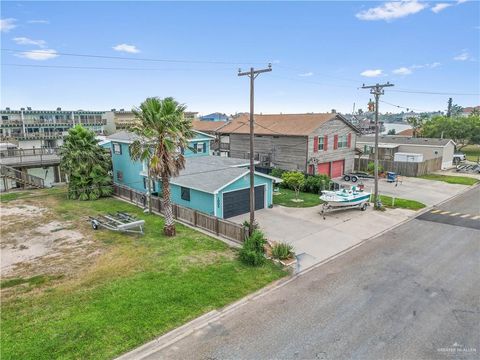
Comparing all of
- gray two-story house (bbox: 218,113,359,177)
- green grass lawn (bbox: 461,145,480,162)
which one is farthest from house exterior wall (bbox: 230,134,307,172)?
green grass lawn (bbox: 461,145,480,162)

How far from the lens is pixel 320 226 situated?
742 inches

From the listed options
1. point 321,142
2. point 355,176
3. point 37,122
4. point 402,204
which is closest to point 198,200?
point 402,204

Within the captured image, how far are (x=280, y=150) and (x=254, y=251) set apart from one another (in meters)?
21.1

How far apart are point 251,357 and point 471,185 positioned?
108 ft

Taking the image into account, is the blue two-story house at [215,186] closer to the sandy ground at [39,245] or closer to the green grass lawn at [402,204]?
the sandy ground at [39,245]

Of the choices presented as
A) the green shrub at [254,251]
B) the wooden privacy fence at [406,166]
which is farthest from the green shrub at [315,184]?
the green shrub at [254,251]

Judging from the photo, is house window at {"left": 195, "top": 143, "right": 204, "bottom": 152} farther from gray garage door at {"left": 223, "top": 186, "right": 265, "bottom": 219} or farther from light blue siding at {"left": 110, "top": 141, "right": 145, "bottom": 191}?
gray garage door at {"left": 223, "top": 186, "right": 265, "bottom": 219}

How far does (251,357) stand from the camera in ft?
26.9

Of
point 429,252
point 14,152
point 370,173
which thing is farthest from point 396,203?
point 14,152

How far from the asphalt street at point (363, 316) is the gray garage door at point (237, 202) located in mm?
8108

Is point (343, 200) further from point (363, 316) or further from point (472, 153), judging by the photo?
point (472, 153)

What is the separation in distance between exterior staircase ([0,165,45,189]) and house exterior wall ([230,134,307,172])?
21.5 metres

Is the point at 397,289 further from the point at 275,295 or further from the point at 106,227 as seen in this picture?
the point at 106,227

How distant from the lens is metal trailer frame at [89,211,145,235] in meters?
17.0
